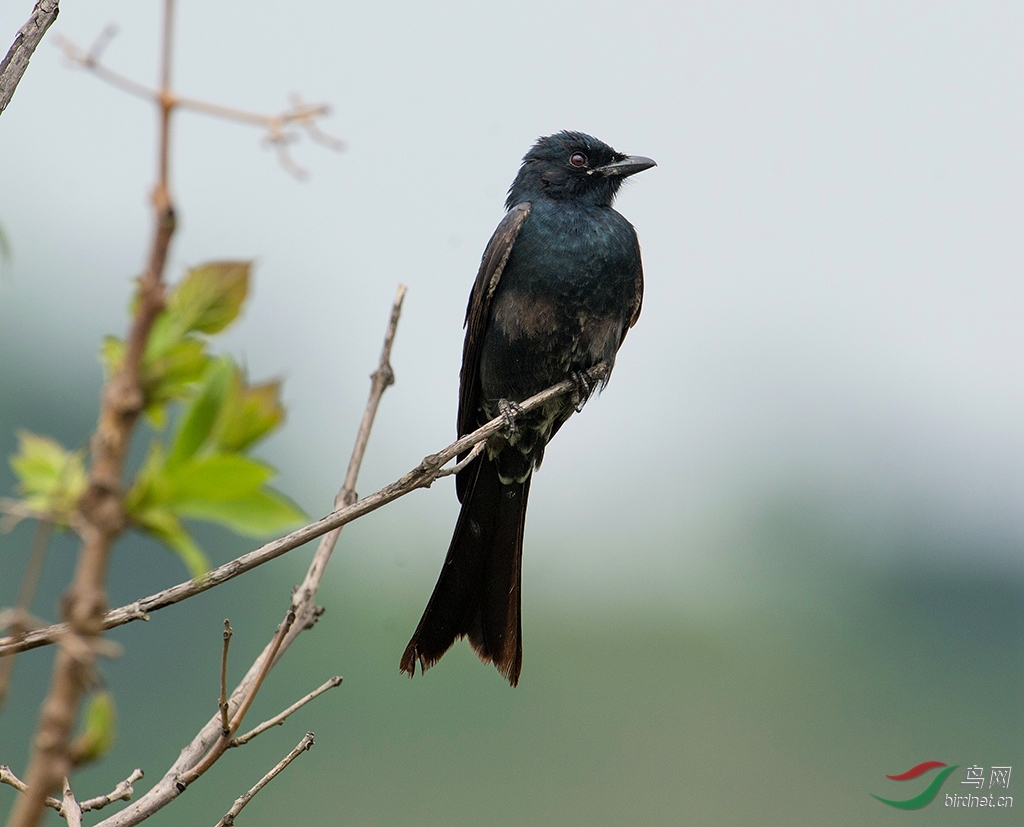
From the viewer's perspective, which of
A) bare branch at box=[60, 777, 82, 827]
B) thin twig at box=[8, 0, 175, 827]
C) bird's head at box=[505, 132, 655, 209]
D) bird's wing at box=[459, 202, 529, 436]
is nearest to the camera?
thin twig at box=[8, 0, 175, 827]

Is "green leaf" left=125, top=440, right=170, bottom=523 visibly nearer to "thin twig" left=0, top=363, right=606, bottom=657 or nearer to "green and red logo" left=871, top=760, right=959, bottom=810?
"thin twig" left=0, top=363, right=606, bottom=657

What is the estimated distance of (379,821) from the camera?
79.6ft

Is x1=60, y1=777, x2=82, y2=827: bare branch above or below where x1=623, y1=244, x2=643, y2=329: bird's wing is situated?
below

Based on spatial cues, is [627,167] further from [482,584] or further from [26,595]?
[26,595]

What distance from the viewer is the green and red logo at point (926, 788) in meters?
6.10

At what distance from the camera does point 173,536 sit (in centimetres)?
65

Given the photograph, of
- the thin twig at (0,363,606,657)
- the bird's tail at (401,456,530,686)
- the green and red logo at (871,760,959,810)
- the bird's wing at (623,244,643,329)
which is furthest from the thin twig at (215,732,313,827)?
the green and red logo at (871,760,959,810)

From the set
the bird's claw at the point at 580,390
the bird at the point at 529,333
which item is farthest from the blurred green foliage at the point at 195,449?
the bird's claw at the point at 580,390

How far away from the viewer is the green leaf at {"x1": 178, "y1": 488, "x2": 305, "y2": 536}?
672 mm

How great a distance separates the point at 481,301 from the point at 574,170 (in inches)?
35.7

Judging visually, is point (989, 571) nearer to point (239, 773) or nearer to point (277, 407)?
point (239, 773)

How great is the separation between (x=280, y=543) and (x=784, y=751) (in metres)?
31.6

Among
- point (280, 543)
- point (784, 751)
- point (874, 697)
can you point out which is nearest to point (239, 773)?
point (784, 751)

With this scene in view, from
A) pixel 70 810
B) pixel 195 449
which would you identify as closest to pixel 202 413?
pixel 195 449
